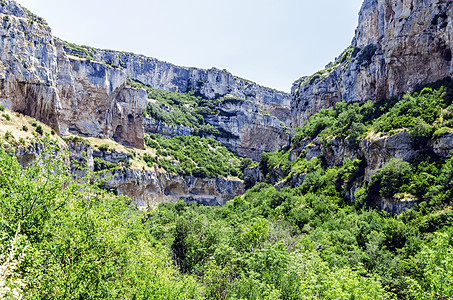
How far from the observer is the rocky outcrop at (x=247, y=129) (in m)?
99.8

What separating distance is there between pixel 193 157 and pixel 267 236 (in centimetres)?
5695

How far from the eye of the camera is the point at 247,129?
10050cm

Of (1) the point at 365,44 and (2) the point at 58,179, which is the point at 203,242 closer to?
(2) the point at 58,179

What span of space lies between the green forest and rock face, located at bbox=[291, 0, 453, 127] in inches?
129

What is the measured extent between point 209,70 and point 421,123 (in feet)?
321

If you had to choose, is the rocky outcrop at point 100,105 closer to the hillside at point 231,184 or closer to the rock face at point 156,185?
the hillside at point 231,184

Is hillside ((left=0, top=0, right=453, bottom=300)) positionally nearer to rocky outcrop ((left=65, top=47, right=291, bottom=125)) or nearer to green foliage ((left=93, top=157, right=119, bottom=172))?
green foliage ((left=93, top=157, right=119, bottom=172))

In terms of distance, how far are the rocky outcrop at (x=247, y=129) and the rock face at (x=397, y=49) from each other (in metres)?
44.1

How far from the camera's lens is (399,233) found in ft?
74.4

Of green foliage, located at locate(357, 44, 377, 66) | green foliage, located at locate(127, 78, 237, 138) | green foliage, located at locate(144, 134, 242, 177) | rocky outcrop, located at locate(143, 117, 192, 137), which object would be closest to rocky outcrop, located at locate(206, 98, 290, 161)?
green foliage, located at locate(127, 78, 237, 138)

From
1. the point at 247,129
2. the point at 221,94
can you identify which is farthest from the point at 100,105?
the point at 221,94

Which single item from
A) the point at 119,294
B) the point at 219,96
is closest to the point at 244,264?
the point at 119,294

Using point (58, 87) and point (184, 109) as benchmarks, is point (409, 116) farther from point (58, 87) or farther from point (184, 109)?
point (184, 109)

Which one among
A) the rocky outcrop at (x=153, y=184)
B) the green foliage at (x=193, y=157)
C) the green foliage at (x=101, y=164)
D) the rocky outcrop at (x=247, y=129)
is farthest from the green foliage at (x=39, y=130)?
the rocky outcrop at (x=247, y=129)
